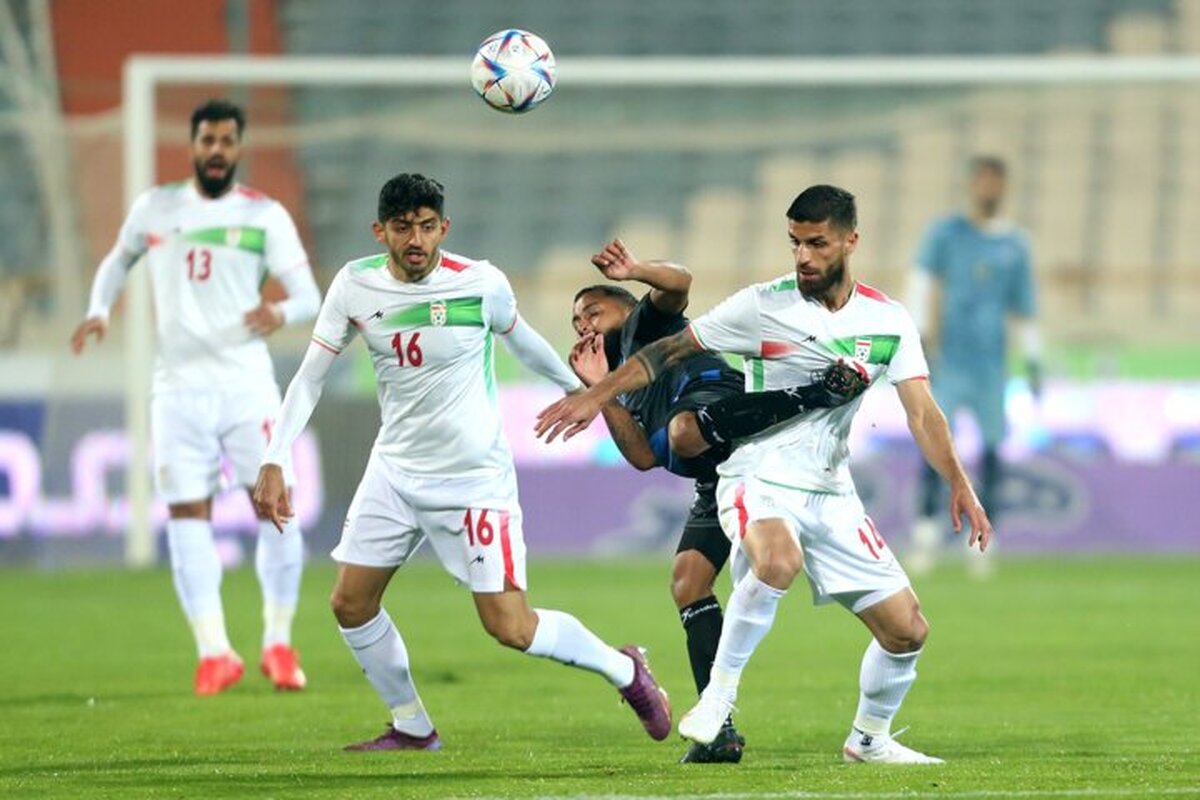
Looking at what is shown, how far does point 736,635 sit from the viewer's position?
7129 millimetres

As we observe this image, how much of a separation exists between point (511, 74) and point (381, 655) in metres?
2.02

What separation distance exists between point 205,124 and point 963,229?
674cm

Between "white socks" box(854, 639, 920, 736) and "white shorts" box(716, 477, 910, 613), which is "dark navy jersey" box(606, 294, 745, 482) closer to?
"white shorts" box(716, 477, 910, 613)

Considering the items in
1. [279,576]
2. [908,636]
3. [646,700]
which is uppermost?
[908,636]

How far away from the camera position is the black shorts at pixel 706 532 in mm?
7754

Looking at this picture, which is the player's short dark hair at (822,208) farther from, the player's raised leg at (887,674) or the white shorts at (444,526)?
the white shorts at (444,526)

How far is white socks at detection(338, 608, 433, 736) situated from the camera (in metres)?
7.83

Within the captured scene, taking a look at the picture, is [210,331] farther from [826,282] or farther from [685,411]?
[826,282]

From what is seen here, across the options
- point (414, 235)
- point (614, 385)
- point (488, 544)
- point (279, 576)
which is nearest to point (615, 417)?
point (614, 385)

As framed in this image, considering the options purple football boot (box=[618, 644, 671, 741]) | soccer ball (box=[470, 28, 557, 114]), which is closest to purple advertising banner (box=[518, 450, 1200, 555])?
soccer ball (box=[470, 28, 557, 114])

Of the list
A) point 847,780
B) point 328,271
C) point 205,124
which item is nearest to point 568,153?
point 328,271

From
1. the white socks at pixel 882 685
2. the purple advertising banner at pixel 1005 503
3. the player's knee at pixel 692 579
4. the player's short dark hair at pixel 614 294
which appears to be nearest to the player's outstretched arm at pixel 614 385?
the player's short dark hair at pixel 614 294

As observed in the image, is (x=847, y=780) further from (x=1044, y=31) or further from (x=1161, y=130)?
(x=1044, y=31)

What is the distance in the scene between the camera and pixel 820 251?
23.5 feet
